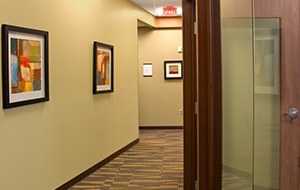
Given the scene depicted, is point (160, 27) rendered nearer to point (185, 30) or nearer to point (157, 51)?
point (157, 51)

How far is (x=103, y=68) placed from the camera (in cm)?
582

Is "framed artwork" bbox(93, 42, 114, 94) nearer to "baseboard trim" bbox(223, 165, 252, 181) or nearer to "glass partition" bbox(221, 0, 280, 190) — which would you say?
"glass partition" bbox(221, 0, 280, 190)

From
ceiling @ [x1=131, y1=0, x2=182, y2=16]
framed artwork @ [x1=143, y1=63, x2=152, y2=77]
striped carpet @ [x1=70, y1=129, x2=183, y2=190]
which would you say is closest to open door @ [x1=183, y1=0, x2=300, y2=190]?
striped carpet @ [x1=70, y1=129, x2=183, y2=190]

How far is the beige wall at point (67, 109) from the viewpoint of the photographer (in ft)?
11.9

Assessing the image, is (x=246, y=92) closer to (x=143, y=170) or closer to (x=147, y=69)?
(x=143, y=170)

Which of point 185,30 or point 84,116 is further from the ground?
point 185,30

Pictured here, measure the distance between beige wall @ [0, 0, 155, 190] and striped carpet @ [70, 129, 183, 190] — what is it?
22 centimetres

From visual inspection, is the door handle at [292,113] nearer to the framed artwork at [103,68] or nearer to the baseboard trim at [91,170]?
the baseboard trim at [91,170]

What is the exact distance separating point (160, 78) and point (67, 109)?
5.09 m

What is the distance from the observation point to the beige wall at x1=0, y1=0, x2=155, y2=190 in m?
3.62

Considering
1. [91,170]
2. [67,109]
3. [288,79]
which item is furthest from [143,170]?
[288,79]

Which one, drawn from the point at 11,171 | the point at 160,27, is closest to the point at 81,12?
the point at 11,171

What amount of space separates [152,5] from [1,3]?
15.4 feet

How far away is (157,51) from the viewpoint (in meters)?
9.56
